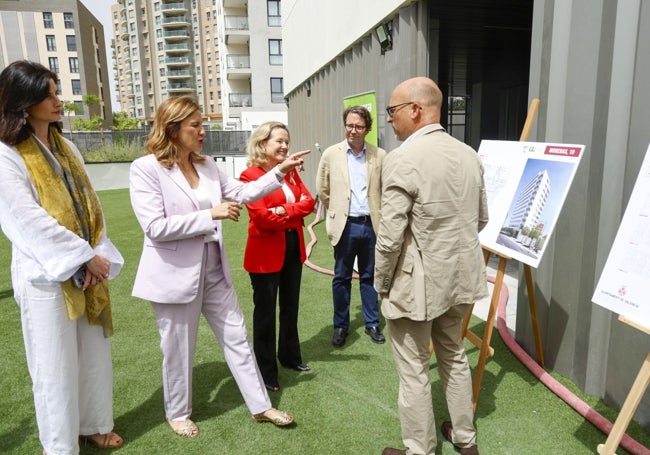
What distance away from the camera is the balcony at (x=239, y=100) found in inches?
1217

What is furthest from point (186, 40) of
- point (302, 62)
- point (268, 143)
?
point (268, 143)

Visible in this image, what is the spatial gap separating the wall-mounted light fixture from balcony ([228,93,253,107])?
1052 inches

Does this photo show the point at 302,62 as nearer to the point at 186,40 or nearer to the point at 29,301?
→ the point at 29,301

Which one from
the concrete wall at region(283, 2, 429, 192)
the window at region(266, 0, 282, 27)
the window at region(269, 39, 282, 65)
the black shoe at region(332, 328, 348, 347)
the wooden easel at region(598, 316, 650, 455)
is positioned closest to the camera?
the wooden easel at region(598, 316, 650, 455)

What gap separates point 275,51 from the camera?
26.4 m

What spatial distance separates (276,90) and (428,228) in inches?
1022

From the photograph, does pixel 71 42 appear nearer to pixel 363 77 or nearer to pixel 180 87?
pixel 180 87

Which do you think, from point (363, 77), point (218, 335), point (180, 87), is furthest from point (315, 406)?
point (180, 87)

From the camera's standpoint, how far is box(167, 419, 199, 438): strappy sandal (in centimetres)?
255

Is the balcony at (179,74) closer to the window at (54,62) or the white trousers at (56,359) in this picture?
the window at (54,62)

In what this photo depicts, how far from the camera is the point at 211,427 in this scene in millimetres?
2643

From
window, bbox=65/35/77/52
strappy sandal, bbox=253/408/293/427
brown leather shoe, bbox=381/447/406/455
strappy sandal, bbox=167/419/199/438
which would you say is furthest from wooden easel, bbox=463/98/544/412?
window, bbox=65/35/77/52

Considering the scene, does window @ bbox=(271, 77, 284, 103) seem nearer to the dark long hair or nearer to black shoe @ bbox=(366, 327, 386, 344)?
black shoe @ bbox=(366, 327, 386, 344)

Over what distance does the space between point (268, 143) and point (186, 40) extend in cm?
6846
